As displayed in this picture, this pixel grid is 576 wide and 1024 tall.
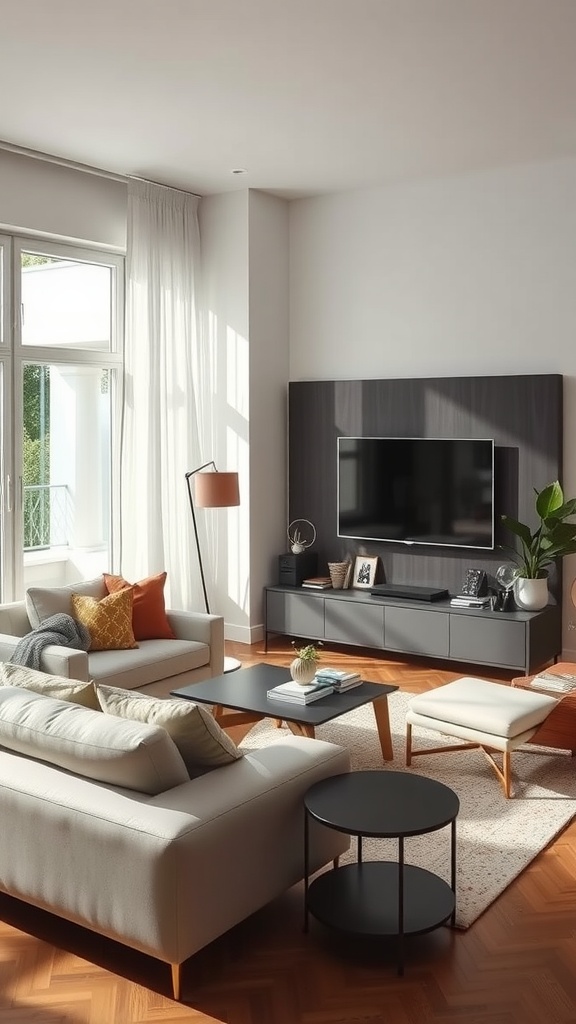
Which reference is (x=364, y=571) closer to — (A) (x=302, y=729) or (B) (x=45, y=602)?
(B) (x=45, y=602)

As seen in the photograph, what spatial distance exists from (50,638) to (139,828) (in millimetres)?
2283

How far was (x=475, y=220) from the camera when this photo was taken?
6.46 meters

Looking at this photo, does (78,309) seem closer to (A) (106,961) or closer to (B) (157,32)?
(B) (157,32)

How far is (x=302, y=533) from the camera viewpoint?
7.34 meters

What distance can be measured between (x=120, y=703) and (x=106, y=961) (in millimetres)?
747

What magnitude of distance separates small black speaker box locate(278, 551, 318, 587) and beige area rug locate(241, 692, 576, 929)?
6.06 ft

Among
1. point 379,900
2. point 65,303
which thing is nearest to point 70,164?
point 65,303

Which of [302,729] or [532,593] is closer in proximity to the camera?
[302,729]

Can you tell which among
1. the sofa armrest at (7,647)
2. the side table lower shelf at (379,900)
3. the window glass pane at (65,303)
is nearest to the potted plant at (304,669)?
the side table lower shelf at (379,900)

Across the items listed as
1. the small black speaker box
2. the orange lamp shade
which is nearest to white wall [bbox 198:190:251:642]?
the small black speaker box

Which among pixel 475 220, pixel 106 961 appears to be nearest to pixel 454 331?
pixel 475 220

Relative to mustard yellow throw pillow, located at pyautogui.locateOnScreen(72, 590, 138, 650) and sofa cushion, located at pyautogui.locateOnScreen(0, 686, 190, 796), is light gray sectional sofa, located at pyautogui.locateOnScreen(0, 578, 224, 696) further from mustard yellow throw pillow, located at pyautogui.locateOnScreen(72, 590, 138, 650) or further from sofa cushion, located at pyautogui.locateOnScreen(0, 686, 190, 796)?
sofa cushion, located at pyautogui.locateOnScreen(0, 686, 190, 796)

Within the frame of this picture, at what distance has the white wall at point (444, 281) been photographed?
6.20 meters

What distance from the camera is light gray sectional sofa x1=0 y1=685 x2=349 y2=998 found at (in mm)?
2652
